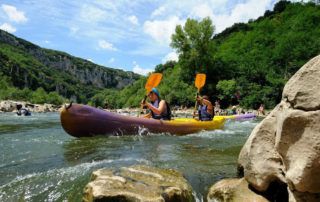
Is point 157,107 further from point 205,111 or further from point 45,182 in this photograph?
point 45,182

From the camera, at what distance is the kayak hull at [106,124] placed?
30.6ft

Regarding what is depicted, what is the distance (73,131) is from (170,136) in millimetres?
2844

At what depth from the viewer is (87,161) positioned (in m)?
6.31

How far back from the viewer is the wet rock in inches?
157

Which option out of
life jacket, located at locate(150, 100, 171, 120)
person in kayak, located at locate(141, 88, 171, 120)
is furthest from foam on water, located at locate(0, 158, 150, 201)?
life jacket, located at locate(150, 100, 171, 120)

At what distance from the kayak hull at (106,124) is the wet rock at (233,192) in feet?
18.5

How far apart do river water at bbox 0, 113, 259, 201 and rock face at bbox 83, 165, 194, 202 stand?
50 centimetres

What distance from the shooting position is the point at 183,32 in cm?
4803

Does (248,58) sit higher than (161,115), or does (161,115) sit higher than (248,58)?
(248,58)

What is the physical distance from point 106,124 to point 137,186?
604cm

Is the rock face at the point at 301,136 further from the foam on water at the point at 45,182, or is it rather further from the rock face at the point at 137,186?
the foam on water at the point at 45,182

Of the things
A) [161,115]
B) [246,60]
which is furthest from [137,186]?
[246,60]

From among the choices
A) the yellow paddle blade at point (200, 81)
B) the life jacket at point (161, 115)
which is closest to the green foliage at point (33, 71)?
the yellow paddle blade at point (200, 81)

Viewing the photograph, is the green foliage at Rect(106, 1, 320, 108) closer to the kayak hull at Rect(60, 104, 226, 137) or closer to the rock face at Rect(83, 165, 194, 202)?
the kayak hull at Rect(60, 104, 226, 137)
